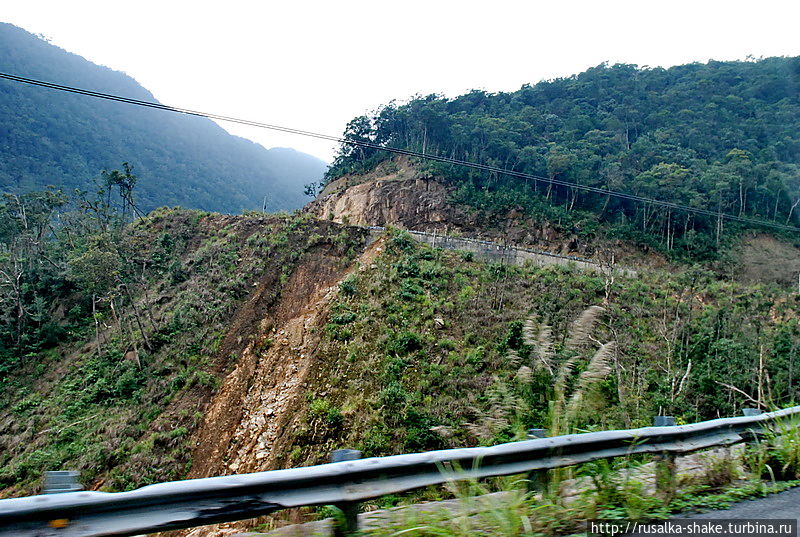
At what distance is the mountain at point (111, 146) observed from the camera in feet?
217

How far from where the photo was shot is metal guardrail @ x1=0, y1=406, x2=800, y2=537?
5.52 feet

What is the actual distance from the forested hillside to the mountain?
3568 centimetres

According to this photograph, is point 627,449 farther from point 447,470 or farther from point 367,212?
point 367,212

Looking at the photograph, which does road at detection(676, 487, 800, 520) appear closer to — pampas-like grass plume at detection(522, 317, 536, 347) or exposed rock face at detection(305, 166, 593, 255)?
pampas-like grass plume at detection(522, 317, 536, 347)

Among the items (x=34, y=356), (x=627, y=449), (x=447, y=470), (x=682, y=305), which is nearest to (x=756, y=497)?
(x=627, y=449)

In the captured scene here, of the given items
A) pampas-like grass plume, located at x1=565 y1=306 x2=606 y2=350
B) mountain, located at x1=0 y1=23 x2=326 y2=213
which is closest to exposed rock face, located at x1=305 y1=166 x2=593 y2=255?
pampas-like grass plume, located at x1=565 y1=306 x2=606 y2=350

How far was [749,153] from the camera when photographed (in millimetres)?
44719

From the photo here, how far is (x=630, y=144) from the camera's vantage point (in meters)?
50.6

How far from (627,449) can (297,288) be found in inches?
819

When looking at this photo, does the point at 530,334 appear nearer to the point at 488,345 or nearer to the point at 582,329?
the point at 582,329

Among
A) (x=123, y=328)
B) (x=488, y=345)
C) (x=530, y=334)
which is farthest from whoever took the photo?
(x=123, y=328)

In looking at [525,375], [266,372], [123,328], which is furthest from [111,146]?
[525,375]

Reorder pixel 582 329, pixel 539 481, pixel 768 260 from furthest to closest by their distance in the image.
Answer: pixel 768 260 < pixel 582 329 < pixel 539 481

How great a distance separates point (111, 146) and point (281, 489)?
9236 centimetres
